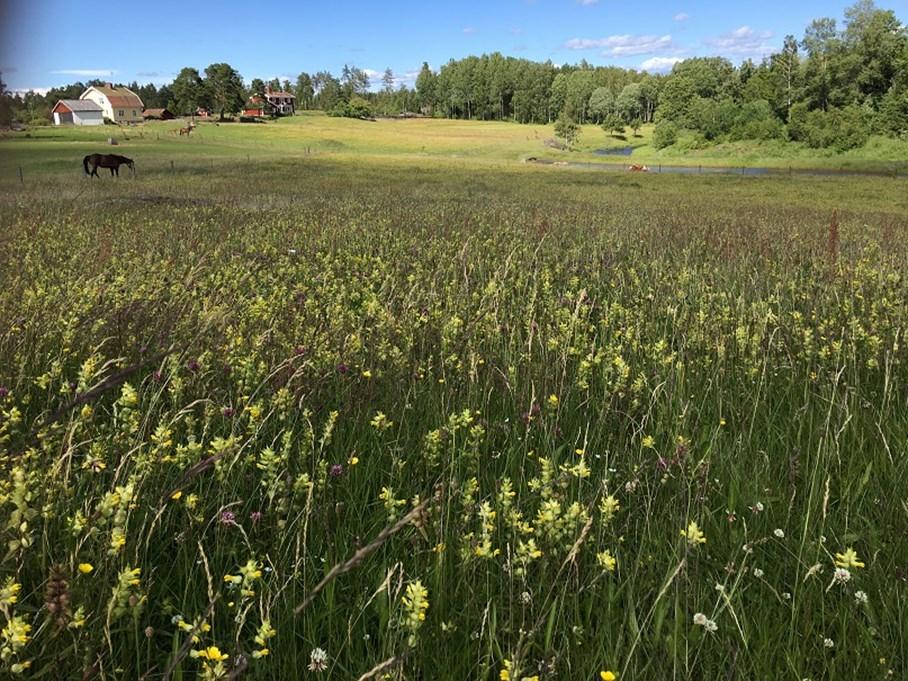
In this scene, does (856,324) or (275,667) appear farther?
(856,324)

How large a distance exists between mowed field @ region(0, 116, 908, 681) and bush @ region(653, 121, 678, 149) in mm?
124181

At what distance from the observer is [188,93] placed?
14962cm

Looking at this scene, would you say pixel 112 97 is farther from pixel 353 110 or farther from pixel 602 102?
pixel 602 102

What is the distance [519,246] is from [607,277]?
2578mm

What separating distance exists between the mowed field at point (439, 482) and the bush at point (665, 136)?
12418 cm

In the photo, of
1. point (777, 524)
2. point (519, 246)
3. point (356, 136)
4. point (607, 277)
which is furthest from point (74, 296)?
point (356, 136)

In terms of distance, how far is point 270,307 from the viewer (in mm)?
5656

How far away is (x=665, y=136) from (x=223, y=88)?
101 metres

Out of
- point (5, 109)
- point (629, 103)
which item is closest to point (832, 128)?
point (629, 103)

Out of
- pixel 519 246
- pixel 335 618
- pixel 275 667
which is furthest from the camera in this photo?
pixel 519 246

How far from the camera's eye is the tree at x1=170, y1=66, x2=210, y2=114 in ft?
491

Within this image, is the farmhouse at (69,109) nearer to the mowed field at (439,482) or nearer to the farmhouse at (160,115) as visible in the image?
the mowed field at (439,482)

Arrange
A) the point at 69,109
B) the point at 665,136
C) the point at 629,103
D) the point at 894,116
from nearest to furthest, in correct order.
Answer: the point at 69,109 < the point at 894,116 < the point at 665,136 < the point at 629,103

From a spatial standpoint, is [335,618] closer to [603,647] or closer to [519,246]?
[603,647]
